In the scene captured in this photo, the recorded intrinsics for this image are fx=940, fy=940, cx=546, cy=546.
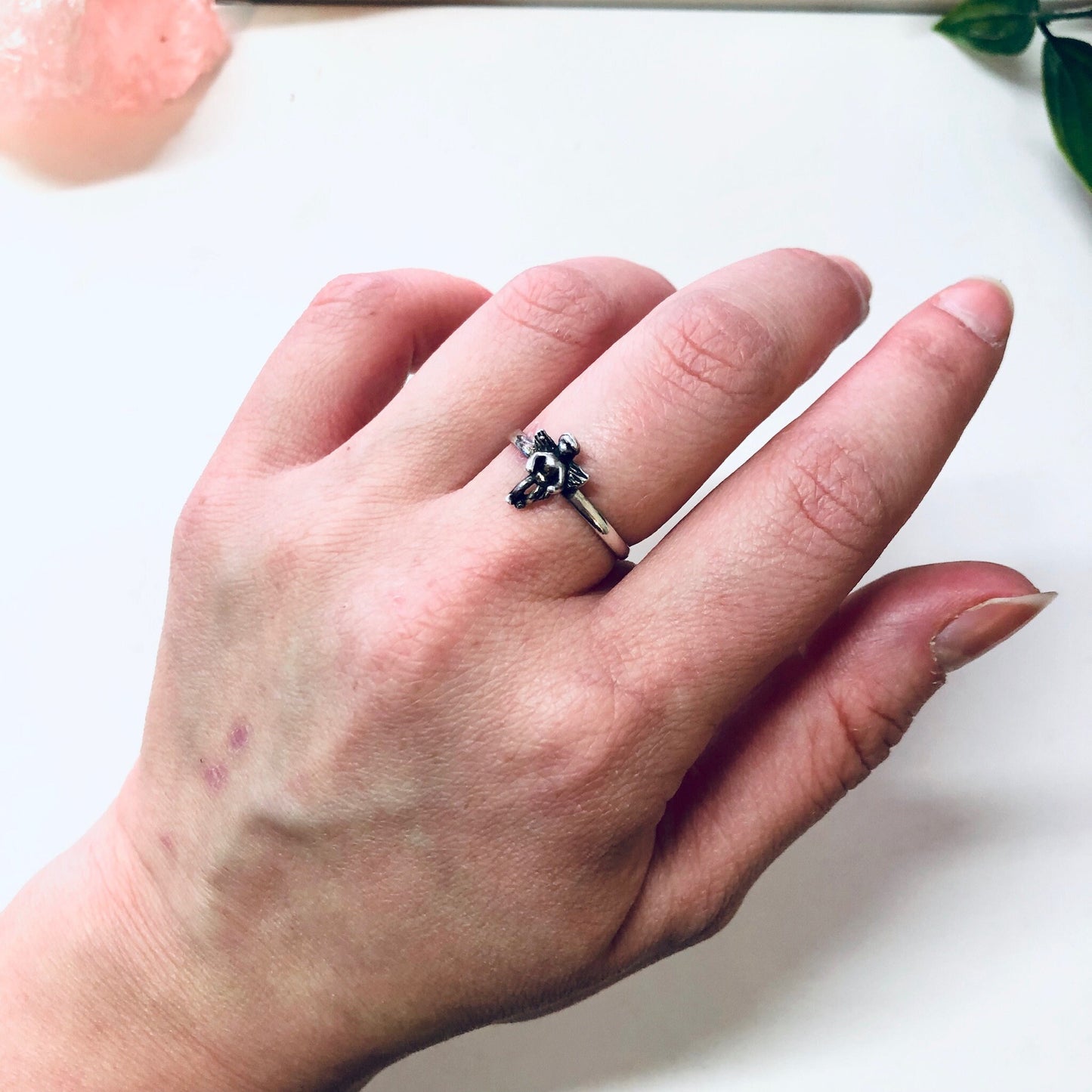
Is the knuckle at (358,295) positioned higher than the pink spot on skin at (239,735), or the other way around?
the knuckle at (358,295)

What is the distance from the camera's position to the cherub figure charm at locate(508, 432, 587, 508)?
652mm

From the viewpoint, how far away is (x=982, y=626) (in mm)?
674

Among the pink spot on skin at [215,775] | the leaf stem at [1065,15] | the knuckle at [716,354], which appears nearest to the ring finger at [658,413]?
the knuckle at [716,354]

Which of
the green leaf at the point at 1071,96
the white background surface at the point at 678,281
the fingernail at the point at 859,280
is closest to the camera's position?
the fingernail at the point at 859,280

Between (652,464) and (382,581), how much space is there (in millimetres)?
211

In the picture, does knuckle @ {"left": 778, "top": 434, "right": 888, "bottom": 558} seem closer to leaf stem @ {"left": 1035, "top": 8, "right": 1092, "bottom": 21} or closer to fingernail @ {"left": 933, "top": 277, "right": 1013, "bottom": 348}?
fingernail @ {"left": 933, "top": 277, "right": 1013, "bottom": 348}

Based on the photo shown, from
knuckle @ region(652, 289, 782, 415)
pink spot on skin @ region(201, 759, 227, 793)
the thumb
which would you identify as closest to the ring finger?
knuckle @ region(652, 289, 782, 415)

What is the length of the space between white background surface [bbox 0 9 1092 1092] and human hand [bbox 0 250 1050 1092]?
213mm

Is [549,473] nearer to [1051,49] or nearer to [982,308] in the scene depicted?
[982,308]

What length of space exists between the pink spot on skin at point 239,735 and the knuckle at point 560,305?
38 cm

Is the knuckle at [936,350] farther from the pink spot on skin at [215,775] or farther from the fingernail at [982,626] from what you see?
the pink spot on skin at [215,775]

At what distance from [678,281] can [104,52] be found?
757 mm

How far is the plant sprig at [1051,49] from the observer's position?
1.09 meters

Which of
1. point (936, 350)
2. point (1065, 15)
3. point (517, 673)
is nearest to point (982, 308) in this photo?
point (936, 350)
